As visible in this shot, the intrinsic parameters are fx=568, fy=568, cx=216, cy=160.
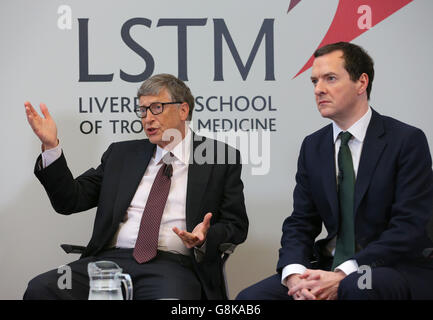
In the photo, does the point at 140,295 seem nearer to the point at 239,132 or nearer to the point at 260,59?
the point at 239,132

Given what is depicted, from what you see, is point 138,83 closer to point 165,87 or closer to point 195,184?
point 165,87

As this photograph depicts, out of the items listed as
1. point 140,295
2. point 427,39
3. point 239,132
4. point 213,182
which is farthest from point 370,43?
point 140,295

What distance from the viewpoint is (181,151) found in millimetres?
3541

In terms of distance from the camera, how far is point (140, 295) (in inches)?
120

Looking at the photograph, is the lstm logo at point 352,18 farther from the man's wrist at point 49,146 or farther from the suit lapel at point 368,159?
the man's wrist at point 49,146

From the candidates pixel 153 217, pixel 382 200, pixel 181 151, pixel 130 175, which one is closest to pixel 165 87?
pixel 181 151

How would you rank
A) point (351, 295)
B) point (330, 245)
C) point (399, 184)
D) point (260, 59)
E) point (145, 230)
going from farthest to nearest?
1. point (260, 59)
2. point (145, 230)
3. point (330, 245)
4. point (399, 184)
5. point (351, 295)

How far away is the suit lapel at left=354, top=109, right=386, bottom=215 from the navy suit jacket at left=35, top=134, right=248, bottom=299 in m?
0.81

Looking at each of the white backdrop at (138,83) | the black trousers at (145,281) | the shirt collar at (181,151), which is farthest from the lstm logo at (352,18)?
the black trousers at (145,281)

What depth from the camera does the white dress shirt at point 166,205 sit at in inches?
131

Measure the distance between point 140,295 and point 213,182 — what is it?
81 centimetres

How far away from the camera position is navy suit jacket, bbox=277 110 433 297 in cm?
272

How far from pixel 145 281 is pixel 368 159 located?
1350 mm
